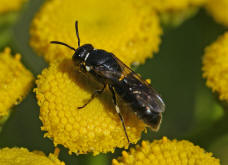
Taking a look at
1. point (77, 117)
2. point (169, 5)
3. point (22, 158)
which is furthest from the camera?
point (169, 5)

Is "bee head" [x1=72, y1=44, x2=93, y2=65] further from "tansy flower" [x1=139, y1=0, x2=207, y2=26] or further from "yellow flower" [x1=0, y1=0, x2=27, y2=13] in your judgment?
"yellow flower" [x1=0, y1=0, x2=27, y2=13]

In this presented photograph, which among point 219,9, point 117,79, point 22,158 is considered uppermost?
point 219,9

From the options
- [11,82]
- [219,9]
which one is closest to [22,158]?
[11,82]

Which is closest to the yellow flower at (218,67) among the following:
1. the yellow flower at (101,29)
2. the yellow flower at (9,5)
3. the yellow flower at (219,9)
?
the yellow flower at (101,29)

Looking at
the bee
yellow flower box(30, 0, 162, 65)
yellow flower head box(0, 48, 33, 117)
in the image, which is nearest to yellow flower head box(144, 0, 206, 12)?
yellow flower box(30, 0, 162, 65)

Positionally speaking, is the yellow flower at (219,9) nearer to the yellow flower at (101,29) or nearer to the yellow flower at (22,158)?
the yellow flower at (101,29)

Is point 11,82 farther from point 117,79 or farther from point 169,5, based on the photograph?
point 169,5
